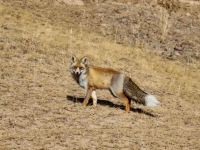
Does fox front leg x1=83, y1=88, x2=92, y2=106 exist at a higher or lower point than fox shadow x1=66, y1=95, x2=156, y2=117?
higher

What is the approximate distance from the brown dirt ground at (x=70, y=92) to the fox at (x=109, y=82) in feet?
1.50

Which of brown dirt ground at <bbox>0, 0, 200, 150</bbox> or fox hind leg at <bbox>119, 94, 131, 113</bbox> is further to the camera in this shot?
fox hind leg at <bbox>119, 94, 131, 113</bbox>

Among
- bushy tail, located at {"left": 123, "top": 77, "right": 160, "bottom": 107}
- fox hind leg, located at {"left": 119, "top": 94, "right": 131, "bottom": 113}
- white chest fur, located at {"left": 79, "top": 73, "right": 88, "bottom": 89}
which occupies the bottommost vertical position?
fox hind leg, located at {"left": 119, "top": 94, "right": 131, "bottom": 113}

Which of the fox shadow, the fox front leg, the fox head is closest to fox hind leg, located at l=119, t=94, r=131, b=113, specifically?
the fox shadow

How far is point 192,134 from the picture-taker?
1305 centimetres

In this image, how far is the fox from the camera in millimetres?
13570

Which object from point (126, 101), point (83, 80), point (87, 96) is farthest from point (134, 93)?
point (83, 80)

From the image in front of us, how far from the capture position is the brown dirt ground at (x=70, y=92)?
11664mm

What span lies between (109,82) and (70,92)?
88.3 inches

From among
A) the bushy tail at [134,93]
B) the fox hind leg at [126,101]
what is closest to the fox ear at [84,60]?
the bushy tail at [134,93]

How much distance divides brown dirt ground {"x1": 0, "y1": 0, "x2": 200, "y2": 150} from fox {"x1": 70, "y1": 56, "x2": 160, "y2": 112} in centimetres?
46

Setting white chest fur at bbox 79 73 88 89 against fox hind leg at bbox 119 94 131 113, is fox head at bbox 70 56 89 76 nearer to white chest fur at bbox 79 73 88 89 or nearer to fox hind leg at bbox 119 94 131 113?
white chest fur at bbox 79 73 88 89

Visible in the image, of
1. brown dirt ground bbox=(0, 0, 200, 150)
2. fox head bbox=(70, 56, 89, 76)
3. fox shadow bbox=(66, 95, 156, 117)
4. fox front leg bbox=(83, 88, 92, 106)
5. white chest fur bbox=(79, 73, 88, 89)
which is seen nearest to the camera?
brown dirt ground bbox=(0, 0, 200, 150)

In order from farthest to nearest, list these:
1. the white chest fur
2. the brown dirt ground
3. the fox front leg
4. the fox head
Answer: the fox front leg, the white chest fur, the fox head, the brown dirt ground
